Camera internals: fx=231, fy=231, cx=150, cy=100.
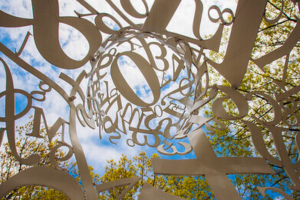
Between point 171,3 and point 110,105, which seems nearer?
point 171,3

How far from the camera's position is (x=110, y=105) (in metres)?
4.24

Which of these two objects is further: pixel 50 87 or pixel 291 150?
pixel 291 150

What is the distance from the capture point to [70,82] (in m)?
3.20

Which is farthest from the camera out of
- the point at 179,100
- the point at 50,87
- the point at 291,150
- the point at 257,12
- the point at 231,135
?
the point at 231,135

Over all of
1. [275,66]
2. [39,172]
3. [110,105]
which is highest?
[275,66]

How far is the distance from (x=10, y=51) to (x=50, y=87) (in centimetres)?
58

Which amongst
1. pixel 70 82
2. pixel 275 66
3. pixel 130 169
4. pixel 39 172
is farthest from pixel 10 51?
pixel 275 66

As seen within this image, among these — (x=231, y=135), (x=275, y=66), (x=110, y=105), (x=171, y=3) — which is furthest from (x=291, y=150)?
(x=171, y=3)

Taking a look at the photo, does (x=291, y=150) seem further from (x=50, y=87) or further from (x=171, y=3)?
(x=50, y=87)

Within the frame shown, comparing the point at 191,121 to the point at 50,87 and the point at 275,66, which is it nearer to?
the point at 50,87

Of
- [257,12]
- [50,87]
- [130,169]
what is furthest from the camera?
[130,169]

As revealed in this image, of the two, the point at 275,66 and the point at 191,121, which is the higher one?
the point at 275,66

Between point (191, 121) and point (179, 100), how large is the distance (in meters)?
0.90

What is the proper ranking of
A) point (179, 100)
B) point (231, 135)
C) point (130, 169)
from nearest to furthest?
point (179, 100) < point (231, 135) < point (130, 169)
